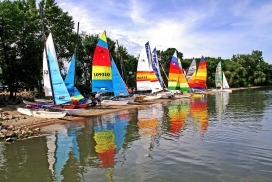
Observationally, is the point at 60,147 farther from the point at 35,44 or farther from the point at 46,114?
the point at 35,44

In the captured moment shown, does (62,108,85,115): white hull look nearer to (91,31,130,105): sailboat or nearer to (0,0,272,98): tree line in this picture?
(0,0,272,98): tree line

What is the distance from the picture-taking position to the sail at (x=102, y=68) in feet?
159

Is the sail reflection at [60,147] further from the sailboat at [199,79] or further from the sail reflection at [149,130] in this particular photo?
the sailboat at [199,79]

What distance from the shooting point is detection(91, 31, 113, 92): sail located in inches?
1906

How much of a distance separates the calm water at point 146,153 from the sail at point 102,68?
53.8 feet

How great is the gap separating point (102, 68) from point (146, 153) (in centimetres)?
2892

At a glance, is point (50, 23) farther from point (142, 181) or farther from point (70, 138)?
point (142, 181)

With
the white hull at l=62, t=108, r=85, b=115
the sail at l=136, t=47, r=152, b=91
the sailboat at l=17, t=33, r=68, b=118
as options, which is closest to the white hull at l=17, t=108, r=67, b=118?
the sailboat at l=17, t=33, r=68, b=118

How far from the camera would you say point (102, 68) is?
48719 millimetres

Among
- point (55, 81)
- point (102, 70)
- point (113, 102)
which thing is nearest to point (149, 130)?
point (55, 81)

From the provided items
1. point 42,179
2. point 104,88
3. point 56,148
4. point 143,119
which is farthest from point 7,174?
point 104,88

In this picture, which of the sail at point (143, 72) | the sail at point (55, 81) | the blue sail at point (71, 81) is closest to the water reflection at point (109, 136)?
the sail at point (55, 81)

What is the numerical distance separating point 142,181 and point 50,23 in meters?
51.4

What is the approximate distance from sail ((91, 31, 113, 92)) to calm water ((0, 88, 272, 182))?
16.4 metres
